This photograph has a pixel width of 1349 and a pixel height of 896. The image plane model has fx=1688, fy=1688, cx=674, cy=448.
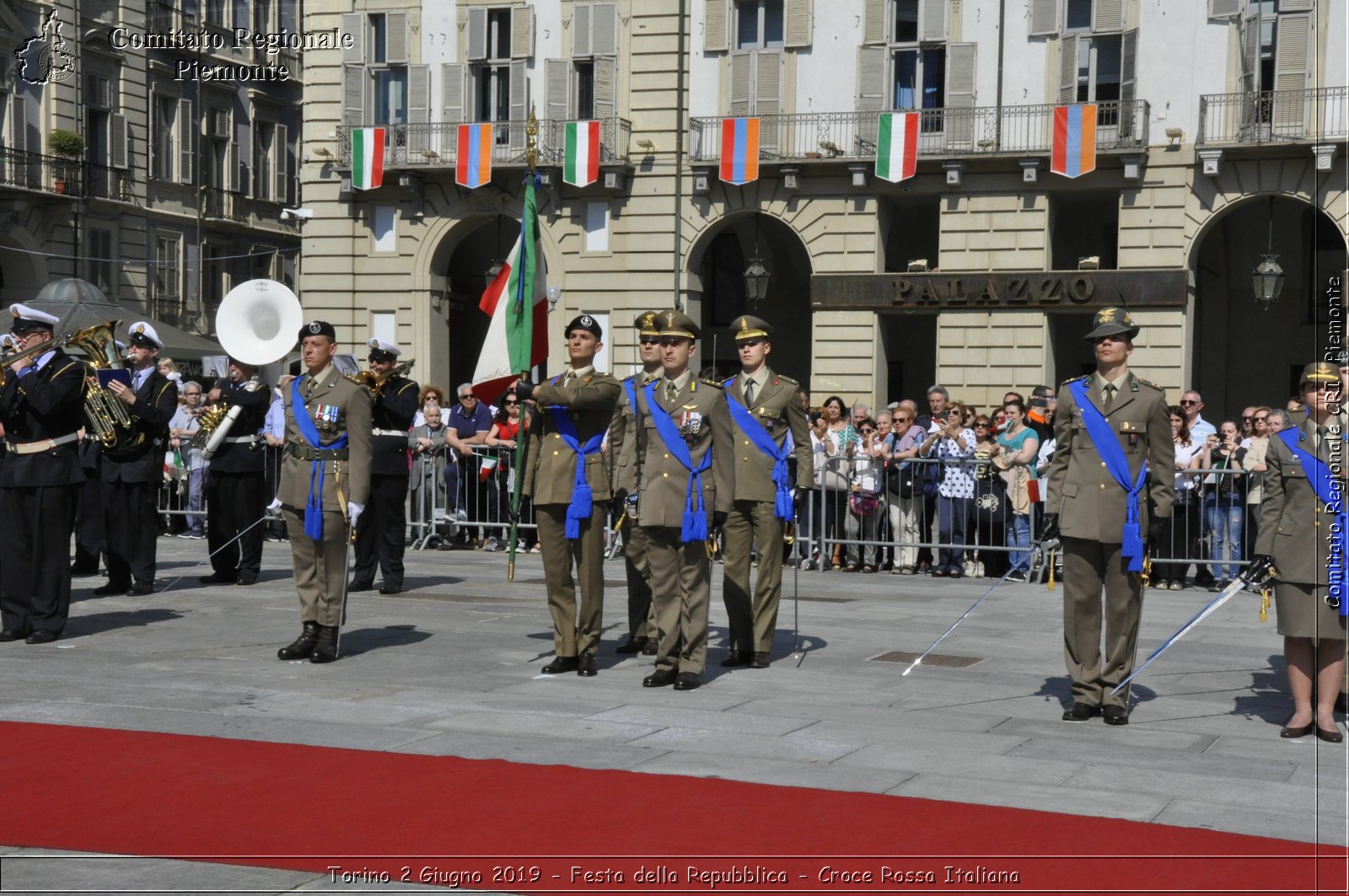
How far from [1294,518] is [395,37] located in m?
26.6

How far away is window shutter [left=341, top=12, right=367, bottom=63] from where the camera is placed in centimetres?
3225

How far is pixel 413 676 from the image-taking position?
31.5 ft

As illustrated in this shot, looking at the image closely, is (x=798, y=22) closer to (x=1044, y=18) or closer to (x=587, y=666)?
(x=1044, y=18)

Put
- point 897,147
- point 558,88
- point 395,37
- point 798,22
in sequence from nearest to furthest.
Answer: point 897,147, point 798,22, point 558,88, point 395,37

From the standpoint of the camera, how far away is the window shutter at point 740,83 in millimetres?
29891

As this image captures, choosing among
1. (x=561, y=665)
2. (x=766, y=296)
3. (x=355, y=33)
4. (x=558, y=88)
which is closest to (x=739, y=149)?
(x=558, y=88)

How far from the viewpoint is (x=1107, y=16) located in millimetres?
27734

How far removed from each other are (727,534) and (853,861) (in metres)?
4.90

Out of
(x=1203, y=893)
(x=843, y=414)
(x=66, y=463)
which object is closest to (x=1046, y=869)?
(x=1203, y=893)

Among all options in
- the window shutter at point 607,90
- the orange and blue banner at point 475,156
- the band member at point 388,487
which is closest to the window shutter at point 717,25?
the window shutter at point 607,90

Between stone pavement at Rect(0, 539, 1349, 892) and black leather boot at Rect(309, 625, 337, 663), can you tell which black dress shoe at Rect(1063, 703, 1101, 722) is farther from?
black leather boot at Rect(309, 625, 337, 663)

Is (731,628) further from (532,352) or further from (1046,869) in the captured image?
(1046,869)

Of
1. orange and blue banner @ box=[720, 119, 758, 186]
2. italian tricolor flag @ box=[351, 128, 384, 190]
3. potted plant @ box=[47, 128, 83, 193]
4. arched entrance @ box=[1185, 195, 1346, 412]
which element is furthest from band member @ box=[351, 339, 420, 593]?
potted plant @ box=[47, 128, 83, 193]

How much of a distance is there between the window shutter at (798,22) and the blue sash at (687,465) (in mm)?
21400
